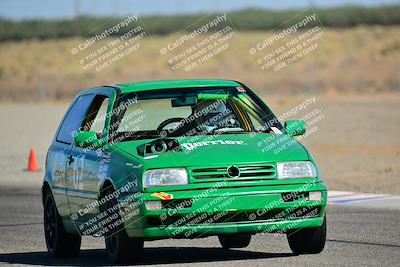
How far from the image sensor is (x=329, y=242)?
11930mm

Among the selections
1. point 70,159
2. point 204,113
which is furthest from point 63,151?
point 204,113

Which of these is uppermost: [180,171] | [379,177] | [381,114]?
[180,171]

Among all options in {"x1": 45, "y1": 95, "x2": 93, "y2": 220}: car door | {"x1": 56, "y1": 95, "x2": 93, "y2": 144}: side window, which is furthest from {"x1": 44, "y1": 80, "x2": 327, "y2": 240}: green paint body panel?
{"x1": 56, "y1": 95, "x2": 93, "y2": 144}: side window

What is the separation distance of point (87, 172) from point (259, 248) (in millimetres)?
1962

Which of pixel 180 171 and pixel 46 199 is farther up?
pixel 180 171

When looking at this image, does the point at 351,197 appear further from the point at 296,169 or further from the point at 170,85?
the point at 296,169

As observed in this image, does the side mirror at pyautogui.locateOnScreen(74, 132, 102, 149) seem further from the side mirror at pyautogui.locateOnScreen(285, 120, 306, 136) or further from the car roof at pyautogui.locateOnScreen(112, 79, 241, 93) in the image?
the side mirror at pyautogui.locateOnScreen(285, 120, 306, 136)

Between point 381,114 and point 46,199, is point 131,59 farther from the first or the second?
point 46,199

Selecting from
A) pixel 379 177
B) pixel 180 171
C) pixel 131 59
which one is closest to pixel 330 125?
pixel 379 177

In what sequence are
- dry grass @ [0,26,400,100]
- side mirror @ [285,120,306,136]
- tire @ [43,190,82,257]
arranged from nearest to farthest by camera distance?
side mirror @ [285,120,306,136] < tire @ [43,190,82,257] < dry grass @ [0,26,400,100]

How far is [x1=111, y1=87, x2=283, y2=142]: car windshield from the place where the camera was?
10.9 m

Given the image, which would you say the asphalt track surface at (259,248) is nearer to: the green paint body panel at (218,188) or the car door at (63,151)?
the green paint body panel at (218,188)

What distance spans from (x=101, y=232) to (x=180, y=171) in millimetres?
1075

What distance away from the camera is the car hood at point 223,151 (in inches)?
388
